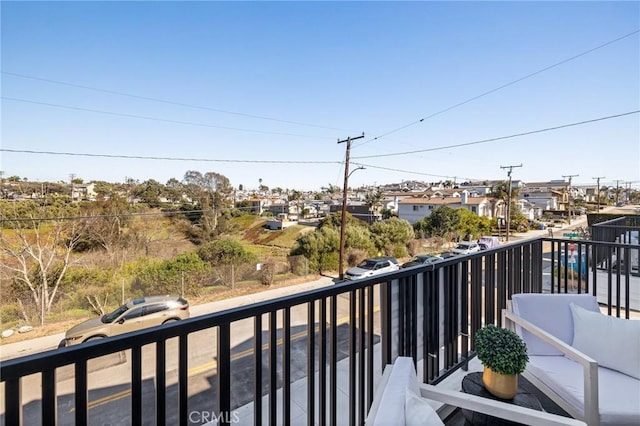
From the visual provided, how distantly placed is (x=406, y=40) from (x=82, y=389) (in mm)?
8193

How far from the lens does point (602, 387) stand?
150cm

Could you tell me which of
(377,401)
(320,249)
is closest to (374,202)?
(320,249)

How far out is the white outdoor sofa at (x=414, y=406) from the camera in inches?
32.1

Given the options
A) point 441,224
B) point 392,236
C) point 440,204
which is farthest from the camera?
point 440,204

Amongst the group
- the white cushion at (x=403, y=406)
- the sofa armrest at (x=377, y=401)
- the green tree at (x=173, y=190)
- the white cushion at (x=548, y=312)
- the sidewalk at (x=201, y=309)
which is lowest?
the sidewalk at (x=201, y=309)

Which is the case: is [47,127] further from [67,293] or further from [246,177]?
[246,177]

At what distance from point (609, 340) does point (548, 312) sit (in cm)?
29

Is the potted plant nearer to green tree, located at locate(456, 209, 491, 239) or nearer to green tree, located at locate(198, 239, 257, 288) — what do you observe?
green tree, located at locate(198, 239, 257, 288)

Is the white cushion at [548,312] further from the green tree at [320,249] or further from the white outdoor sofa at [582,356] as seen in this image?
the green tree at [320,249]

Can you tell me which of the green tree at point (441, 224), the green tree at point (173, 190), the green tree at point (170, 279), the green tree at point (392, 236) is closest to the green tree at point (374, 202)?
the green tree at point (441, 224)

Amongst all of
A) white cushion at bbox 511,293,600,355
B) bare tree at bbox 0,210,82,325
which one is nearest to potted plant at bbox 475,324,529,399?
white cushion at bbox 511,293,600,355

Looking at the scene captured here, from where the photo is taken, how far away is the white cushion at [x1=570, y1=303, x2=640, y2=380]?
63.2 inches

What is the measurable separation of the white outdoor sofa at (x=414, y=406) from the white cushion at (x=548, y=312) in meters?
0.93

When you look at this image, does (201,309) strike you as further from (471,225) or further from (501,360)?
(471,225)
